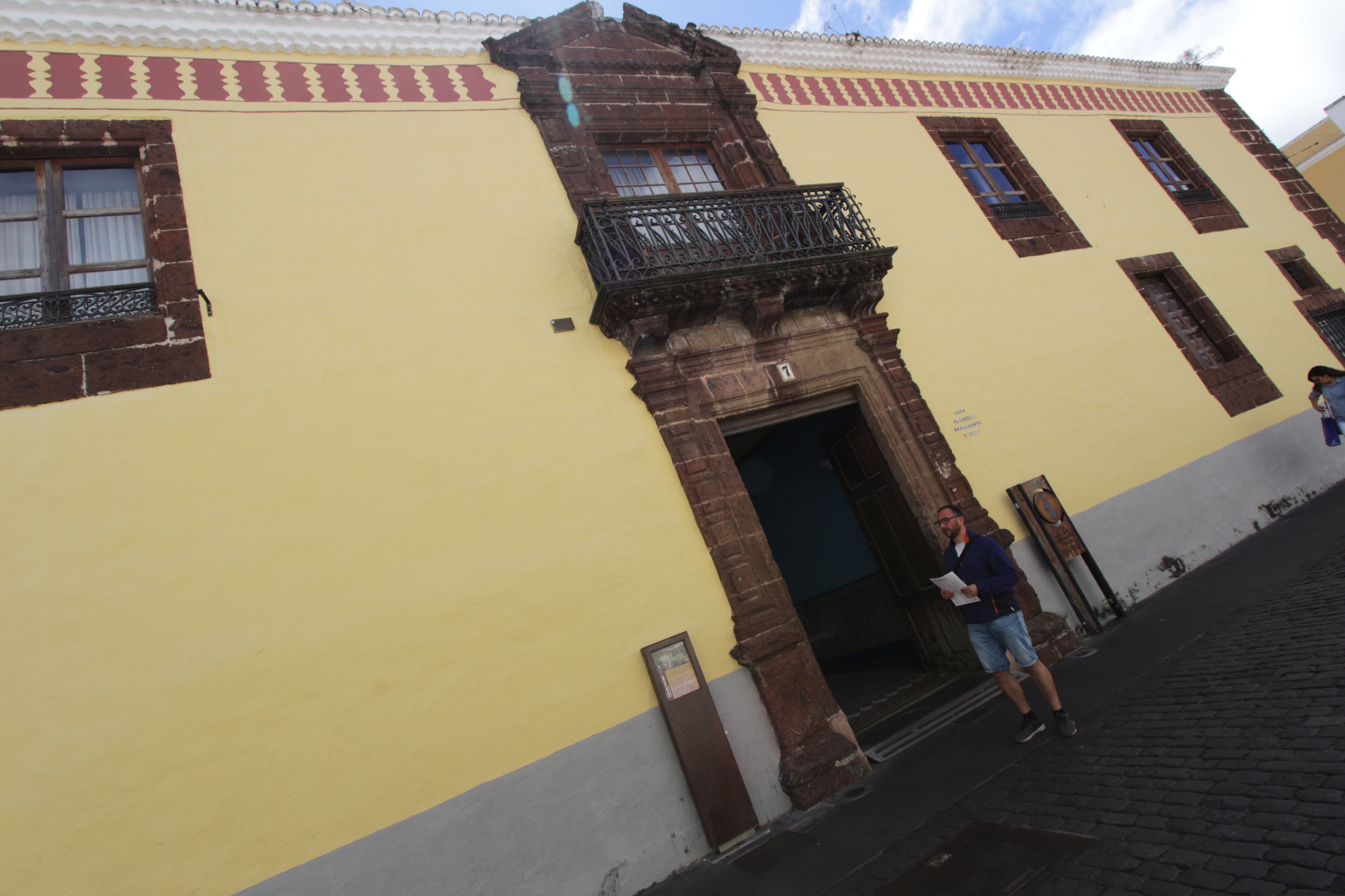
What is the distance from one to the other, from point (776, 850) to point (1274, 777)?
2.33 metres

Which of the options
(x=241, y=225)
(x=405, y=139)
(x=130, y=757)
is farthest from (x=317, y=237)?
(x=130, y=757)

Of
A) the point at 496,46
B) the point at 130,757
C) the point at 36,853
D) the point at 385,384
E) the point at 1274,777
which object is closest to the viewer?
the point at 1274,777

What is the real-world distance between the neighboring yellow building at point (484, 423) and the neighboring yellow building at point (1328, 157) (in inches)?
448

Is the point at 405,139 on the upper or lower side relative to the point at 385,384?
upper

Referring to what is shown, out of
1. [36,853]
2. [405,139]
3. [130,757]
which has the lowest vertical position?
[36,853]

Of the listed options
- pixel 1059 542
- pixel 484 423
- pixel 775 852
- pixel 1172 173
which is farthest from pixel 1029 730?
pixel 1172 173

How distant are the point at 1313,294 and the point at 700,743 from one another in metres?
11.3

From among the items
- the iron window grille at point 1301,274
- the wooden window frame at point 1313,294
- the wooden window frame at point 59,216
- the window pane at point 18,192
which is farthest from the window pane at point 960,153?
the window pane at point 18,192

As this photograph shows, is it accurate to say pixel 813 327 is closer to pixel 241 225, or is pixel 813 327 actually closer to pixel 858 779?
pixel 858 779

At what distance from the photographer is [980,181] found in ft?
27.1

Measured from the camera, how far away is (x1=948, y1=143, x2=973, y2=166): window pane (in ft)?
27.6

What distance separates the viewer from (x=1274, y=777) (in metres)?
2.63

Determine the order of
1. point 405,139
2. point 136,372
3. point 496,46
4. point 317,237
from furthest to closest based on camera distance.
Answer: point 496,46 < point 405,139 < point 317,237 < point 136,372

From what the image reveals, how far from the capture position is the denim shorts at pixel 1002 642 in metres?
3.81
